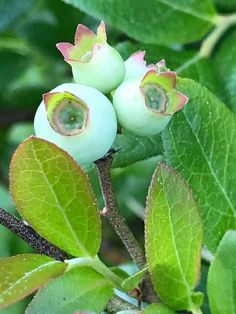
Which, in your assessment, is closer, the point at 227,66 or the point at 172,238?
the point at 172,238

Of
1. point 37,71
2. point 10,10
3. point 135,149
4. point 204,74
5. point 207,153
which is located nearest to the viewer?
point 207,153

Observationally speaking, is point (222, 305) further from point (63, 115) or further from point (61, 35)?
point (61, 35)

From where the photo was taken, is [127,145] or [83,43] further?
[127,145]

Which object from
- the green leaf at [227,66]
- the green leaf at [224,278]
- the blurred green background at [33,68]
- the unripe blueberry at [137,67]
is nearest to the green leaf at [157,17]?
the green leaf at [227,66]

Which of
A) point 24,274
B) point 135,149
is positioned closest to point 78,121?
point 24,274

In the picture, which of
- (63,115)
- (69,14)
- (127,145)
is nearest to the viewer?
(63,115)

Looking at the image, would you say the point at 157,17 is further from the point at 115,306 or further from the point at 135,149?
the point at 115,306

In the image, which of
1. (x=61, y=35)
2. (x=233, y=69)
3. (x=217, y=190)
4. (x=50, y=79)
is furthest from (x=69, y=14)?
(x=217, y=190)
